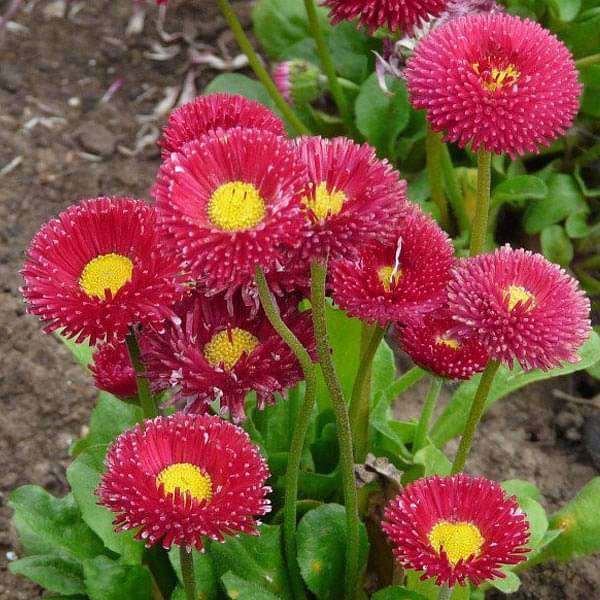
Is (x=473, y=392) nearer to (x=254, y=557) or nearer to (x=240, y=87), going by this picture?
(x=254, y=557)

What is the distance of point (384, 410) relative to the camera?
2.04 metres

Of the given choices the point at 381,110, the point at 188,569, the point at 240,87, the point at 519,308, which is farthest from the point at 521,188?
the point at 188,569

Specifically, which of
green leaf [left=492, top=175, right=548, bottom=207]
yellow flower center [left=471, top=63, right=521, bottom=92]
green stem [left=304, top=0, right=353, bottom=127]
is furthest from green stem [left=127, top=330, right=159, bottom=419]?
green leaf [left=492, top=175, right=548, bottom=207]

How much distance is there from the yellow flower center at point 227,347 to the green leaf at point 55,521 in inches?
21.0

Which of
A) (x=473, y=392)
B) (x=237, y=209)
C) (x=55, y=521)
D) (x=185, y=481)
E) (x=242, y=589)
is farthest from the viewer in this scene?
(x=473, y=392)

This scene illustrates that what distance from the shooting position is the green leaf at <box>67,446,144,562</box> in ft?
5.87

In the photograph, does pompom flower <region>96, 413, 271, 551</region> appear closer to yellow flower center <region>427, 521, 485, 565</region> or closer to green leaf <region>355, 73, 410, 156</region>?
yellow flower center <region>427, 521, 485, 565</region>

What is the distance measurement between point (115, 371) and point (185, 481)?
373 millimetres

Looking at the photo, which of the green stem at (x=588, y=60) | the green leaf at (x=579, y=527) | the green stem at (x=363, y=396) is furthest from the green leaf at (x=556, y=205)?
the green stem at (x=363, y=396)

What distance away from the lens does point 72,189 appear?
329cm

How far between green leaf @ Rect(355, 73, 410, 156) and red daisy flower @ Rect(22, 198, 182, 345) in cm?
163

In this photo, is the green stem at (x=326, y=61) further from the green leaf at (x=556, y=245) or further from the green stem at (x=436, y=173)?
the green leaf at (x=556, y=245)

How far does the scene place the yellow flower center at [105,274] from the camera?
4.56 feet

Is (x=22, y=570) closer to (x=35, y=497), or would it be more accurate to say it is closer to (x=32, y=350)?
(x=35, y=497)
